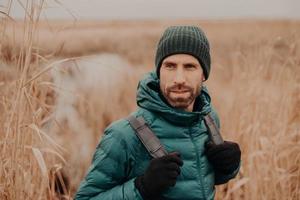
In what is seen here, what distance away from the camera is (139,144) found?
182 cm

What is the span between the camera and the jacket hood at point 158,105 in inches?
72.7

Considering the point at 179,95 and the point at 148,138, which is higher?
the point at 179,95

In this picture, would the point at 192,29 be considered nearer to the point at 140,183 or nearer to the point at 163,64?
the point at 163,64

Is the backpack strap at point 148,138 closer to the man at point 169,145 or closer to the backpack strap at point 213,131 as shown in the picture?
the man at point 169,145

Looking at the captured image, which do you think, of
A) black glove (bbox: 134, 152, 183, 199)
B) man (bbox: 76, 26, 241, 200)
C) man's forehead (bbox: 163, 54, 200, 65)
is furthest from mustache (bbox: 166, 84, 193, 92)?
black glove (bbox: 134, 152, 183, 199)

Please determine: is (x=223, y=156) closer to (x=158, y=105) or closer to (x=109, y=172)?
(x=158, y=105)

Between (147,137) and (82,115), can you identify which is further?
(82,115)

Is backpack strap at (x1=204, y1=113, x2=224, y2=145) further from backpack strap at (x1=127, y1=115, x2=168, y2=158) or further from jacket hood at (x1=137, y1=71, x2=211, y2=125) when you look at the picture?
backpack strap at (x1=127, y1=115, x2=168, y2=158)

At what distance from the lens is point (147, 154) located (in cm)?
183

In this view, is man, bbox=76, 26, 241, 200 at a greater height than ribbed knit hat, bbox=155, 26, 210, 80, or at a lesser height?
lesser

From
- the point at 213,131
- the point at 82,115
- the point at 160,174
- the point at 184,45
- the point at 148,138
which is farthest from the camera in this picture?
the point at 82,115

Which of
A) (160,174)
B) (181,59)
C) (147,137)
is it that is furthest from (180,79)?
(160,174)

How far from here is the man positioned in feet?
5.77

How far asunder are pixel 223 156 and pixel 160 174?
0.35 metres
